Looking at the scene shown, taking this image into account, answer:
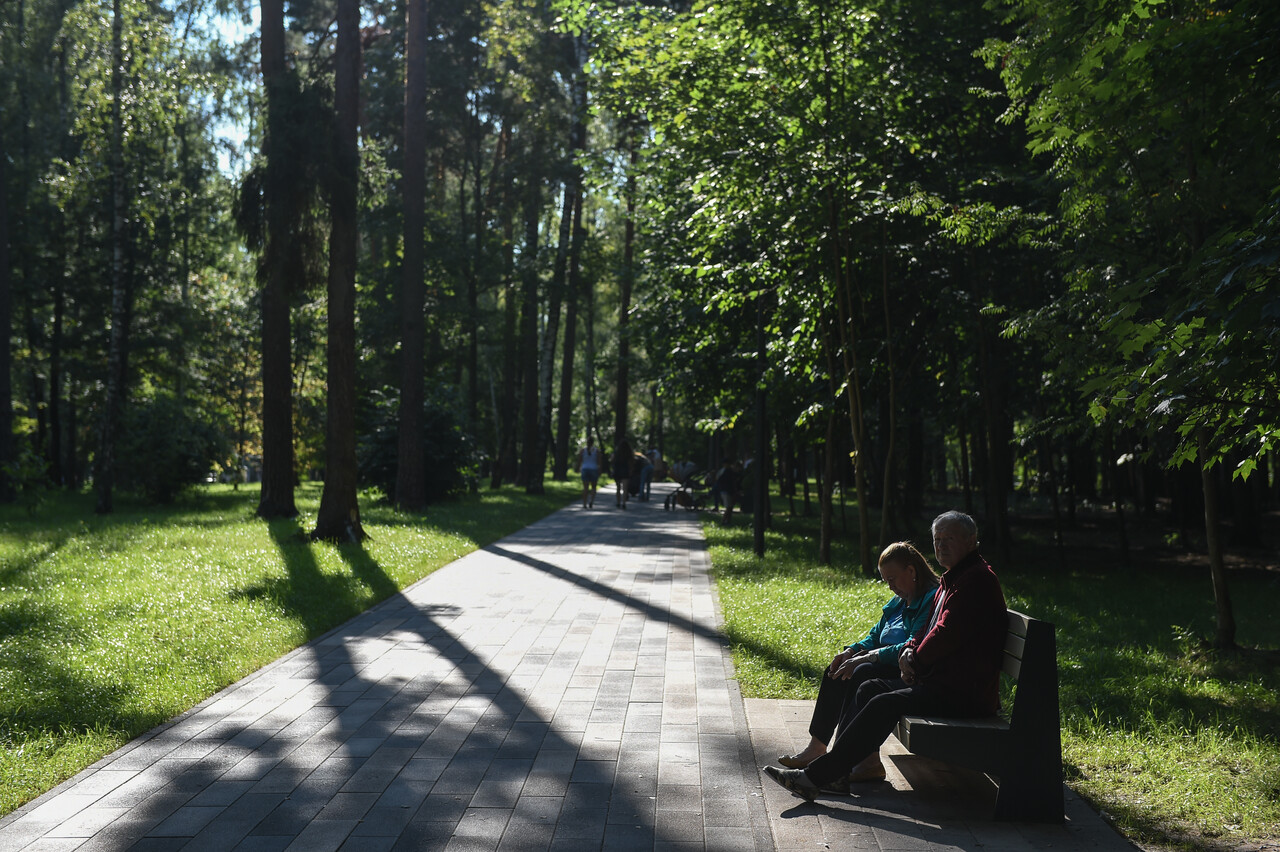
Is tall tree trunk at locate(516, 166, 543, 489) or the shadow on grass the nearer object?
the shadow on grass

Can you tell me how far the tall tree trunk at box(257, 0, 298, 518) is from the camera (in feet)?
52.5

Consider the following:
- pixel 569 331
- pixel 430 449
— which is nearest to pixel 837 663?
pixel 430 449

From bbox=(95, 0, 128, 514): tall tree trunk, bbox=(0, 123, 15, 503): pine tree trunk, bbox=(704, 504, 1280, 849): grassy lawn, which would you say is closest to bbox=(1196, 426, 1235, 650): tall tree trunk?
bbox=(704, 504, 1280, 849): grassy lawn

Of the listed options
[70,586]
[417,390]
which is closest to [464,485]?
[417,390]

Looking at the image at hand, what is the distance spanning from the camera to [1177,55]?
5617mm

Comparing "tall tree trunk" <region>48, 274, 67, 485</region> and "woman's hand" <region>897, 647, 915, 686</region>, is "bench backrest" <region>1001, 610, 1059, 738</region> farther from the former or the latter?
"tall tree trunk" <region>48, 274, 67, 485</region>

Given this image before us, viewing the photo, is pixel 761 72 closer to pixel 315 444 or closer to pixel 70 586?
pixel 70 586

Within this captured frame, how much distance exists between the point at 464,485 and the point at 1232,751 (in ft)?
73.2

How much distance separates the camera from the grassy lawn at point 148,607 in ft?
20.3

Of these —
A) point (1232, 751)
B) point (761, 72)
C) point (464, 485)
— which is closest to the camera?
point (1232, 751)

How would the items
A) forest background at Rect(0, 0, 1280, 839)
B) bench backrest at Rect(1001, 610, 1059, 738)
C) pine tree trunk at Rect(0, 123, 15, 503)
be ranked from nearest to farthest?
1. bench backrest at Rect(1001, 610, 1059, 738)
2. forest background at Rect(0, 0, 1280, 839)
3. pine tree trunk at Rect(0, 123, 15, 503)

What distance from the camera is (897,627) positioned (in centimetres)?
563

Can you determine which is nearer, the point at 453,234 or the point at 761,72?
the point at 761,72

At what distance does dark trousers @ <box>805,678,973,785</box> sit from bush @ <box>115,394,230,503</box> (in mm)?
22923
